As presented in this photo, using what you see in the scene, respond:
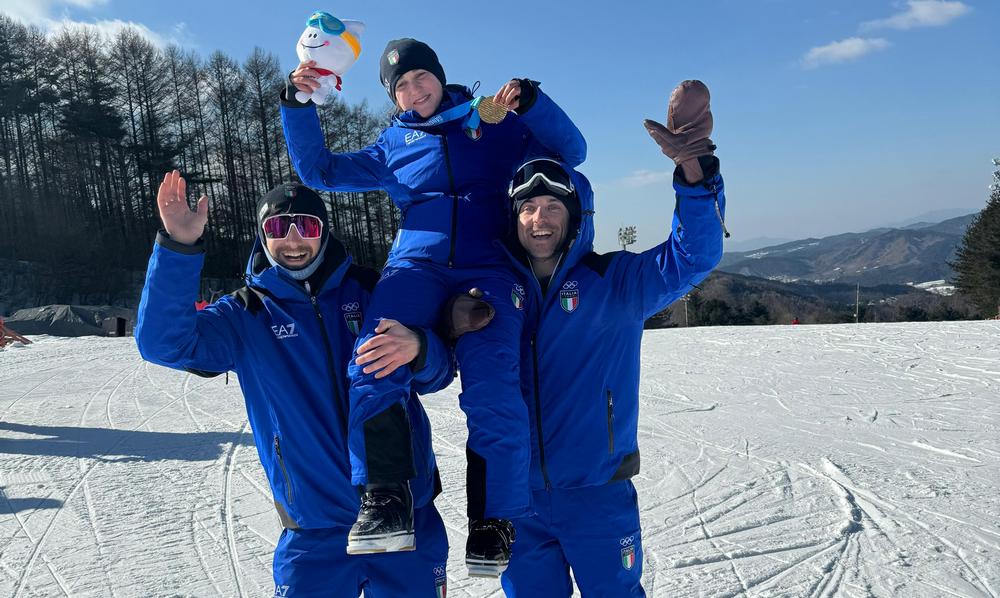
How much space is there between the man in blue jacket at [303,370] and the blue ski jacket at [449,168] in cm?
36

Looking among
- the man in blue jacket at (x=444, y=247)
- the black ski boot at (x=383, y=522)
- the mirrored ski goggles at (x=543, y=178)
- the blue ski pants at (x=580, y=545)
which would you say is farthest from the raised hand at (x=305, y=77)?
the blue ski pants at (x=580, y=545)

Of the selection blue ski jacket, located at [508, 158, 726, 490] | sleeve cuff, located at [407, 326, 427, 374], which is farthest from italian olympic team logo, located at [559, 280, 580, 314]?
sleeve cuff, located at [407, 326, 427, 374]

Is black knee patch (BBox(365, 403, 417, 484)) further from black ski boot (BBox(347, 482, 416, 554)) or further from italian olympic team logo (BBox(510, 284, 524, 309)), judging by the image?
italian olympic team logo (BBox(510, 284, 524, 309))

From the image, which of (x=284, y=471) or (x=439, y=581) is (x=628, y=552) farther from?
(x=284, y=471)

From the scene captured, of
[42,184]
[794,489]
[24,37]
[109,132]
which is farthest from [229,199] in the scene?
[794,489]

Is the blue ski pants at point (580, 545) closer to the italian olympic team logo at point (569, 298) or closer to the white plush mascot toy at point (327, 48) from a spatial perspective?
the italian olympic team logo at point (569, 298)

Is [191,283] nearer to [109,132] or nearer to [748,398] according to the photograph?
[748,398]

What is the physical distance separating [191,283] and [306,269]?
403 mm

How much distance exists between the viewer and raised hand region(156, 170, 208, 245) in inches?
87.0

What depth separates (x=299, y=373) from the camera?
2451 millimetres

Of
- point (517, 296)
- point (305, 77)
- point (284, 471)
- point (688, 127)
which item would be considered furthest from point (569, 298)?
point (305, 77)

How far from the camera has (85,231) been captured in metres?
28.6

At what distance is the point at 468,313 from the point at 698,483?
3979 mm

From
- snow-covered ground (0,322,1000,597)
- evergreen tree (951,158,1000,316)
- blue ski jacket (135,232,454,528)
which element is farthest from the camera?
evergreen tree (951,158,1000,316)
